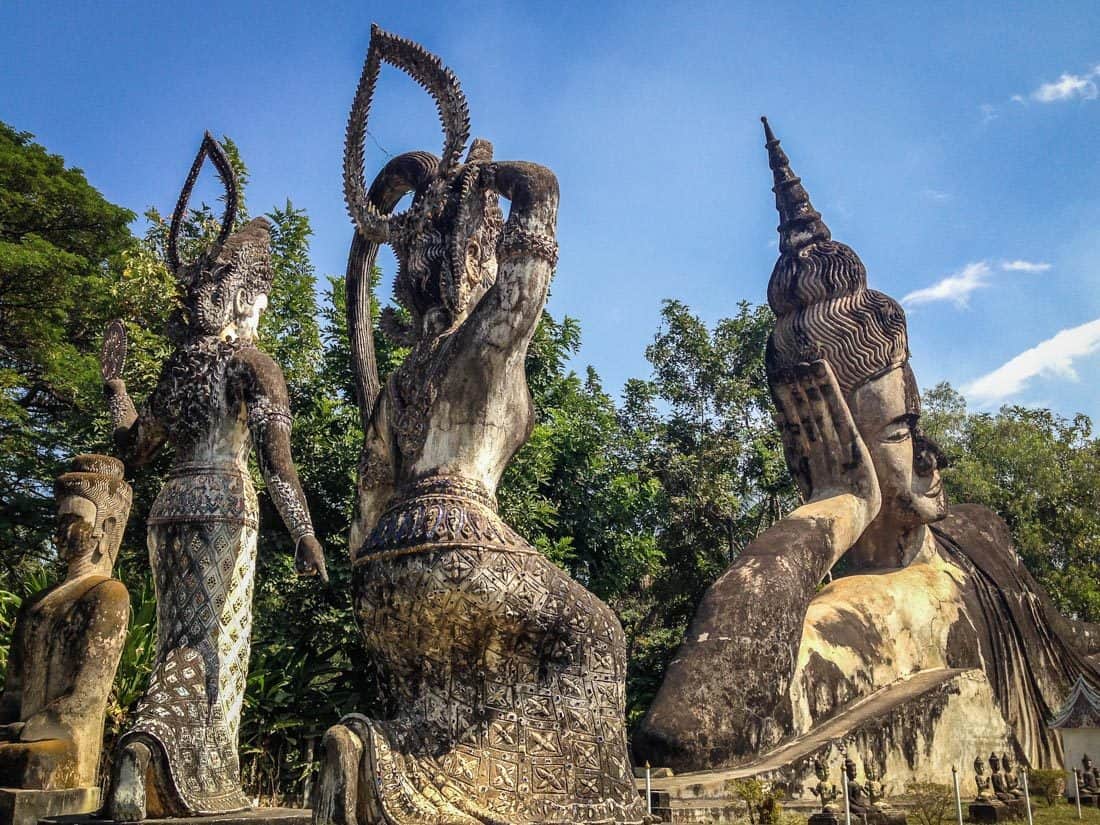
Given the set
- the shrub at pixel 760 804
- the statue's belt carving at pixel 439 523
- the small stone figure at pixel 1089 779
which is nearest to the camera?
the statue's belt carving at pixel 439 523

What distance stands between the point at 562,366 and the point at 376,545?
1099 cm

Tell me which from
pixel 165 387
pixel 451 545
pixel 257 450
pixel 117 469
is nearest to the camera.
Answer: pixel 451 545

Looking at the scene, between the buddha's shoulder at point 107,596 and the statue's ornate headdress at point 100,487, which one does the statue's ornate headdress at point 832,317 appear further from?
the buddha's shoulder at point 107,596

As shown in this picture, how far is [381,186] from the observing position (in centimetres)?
415

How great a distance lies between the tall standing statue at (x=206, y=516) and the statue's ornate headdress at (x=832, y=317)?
564 centimetres

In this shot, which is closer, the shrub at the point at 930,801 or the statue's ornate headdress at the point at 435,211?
the statue's ornate headdress at the point at 435,211

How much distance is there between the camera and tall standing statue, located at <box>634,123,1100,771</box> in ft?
22.2

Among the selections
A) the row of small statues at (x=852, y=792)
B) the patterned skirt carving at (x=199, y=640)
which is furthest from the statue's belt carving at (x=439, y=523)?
the row of small statues at (x=852, y=792)

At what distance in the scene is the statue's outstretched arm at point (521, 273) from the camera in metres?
3.17

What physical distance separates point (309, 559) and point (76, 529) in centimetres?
208

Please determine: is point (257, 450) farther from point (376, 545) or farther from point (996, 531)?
point (996, 531)

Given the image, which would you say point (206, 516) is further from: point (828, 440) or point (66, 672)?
point (828, 440)

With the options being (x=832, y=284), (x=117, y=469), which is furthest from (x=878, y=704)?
(x=117, y=469)

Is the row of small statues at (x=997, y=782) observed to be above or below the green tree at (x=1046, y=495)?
below
